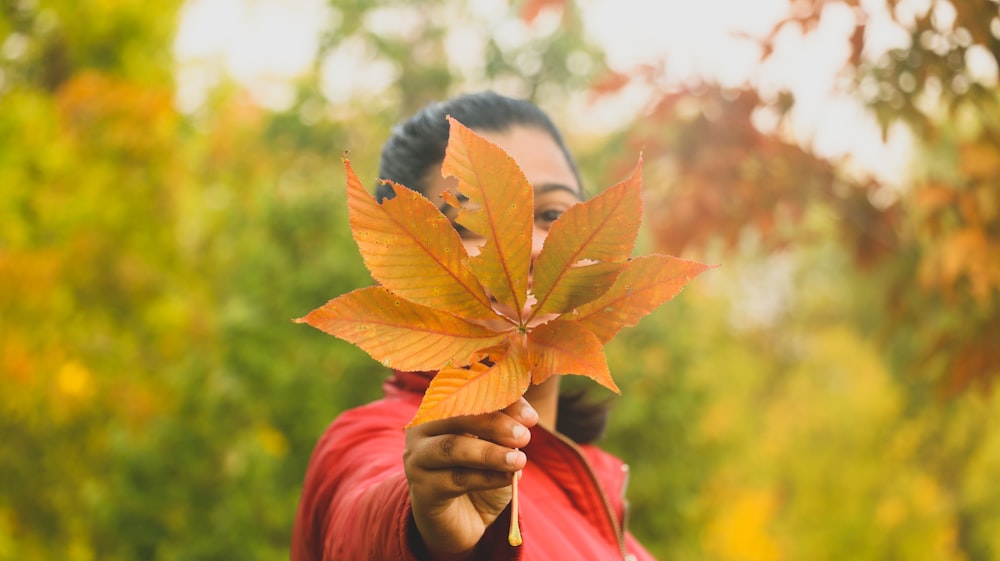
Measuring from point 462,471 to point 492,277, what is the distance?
0.17 metres

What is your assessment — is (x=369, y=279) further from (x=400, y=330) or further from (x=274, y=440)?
(x=400, y=330)

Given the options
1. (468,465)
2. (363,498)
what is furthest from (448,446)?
(363,498)

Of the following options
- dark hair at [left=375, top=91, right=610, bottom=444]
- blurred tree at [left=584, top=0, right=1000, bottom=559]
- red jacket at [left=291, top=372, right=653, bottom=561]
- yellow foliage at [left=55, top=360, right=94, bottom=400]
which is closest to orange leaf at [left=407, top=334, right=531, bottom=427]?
red jacket at [left=291, top=372, right=653, bottom=561]

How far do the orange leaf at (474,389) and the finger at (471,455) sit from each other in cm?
3

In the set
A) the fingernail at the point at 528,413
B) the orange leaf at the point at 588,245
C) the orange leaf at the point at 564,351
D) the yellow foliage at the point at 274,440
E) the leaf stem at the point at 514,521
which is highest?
the orange leaf at the point at 588,245

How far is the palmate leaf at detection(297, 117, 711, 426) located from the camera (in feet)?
2.31

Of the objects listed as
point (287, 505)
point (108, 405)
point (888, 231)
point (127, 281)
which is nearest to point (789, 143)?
point (888, 231)

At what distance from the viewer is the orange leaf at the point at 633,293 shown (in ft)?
2.40

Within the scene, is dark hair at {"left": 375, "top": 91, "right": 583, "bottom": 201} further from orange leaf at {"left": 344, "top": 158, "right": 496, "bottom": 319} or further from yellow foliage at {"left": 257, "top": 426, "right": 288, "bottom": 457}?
yellow foliage at {"left": 257, "top": 426, "right": 288, "bottom": 457}

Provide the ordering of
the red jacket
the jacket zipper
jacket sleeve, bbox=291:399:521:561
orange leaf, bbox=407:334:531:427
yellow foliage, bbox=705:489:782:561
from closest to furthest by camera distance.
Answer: orange leaf, bbox=407:334:531:427, jacket sleeve, bbox=291:399:521:561, the red jacket, the jacket zipper, yellow foliage, bbox=705:489:782:561

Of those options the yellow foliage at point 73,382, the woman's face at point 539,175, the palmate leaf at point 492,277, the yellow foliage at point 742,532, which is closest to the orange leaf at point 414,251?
the palmate leaf at point 492,277

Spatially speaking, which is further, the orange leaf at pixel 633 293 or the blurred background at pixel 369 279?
the blurred background at pixel 369 279

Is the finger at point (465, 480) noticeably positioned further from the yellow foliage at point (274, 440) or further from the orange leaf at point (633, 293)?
the yellow foliage at point (274, 440)

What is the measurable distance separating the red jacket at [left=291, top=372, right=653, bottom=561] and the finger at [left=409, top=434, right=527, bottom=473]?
0.72 feet
